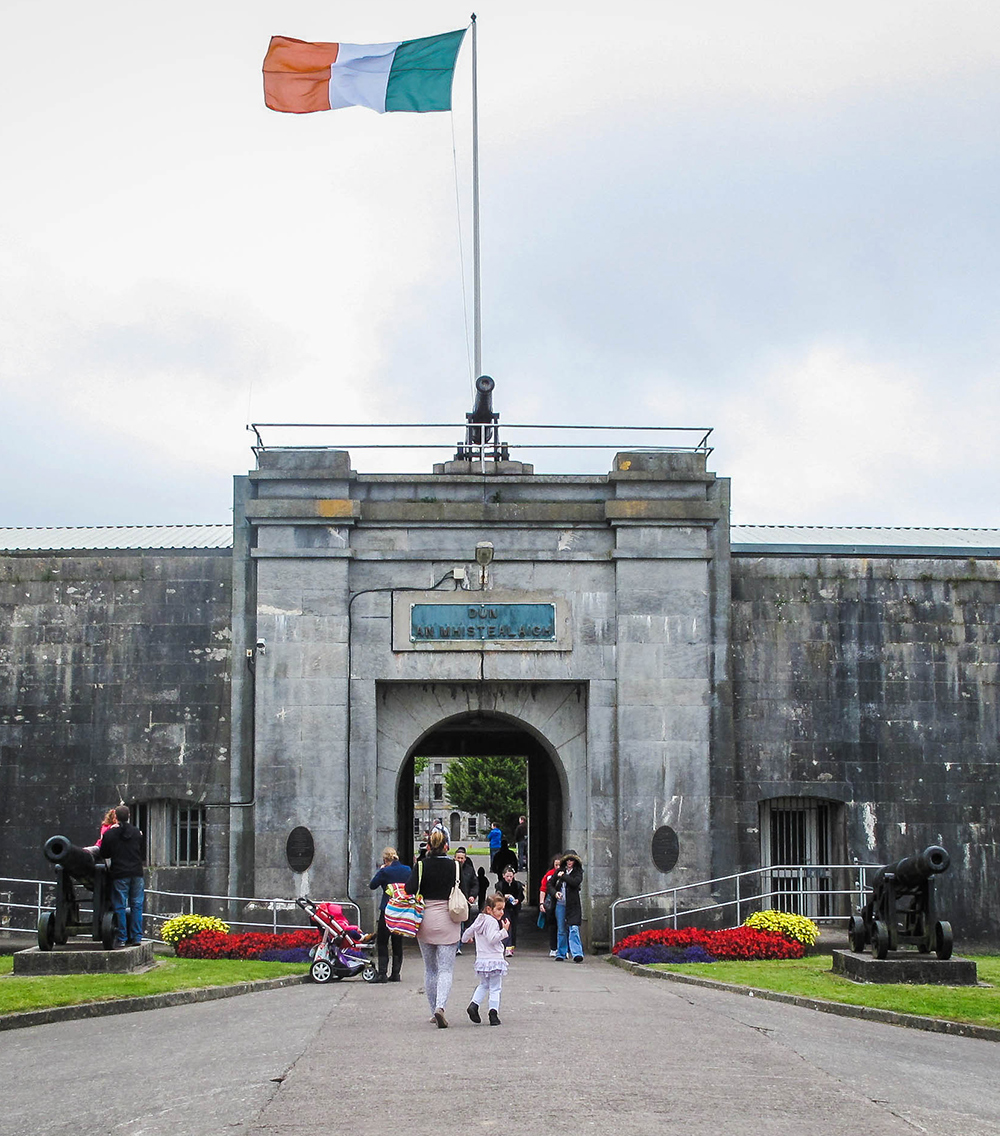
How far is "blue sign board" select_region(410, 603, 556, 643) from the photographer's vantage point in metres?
20.7

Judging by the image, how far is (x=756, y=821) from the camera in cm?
2088

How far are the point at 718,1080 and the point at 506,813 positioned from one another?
55.1m

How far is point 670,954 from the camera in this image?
18141 millimetres

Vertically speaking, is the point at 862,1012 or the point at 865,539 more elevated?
the point at 865,539

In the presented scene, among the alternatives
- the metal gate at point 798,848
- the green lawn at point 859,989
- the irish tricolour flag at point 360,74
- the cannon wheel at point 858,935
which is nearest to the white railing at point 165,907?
the green lawn at point 859,989

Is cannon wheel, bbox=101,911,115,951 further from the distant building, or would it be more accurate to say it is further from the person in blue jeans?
the distant building

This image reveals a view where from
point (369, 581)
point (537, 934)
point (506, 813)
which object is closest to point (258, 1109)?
point (369, 581)

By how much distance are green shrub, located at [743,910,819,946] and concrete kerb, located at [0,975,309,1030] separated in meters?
6.91

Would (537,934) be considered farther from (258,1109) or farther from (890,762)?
(258,1109)

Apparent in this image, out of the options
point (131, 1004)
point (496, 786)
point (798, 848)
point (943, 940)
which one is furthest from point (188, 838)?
point (496, 786)

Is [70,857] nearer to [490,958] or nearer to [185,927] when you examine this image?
[185,927]

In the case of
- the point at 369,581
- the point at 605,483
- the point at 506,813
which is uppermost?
the point at 605,483

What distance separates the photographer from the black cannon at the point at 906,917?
15422 millimetres

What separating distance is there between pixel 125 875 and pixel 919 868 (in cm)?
911
